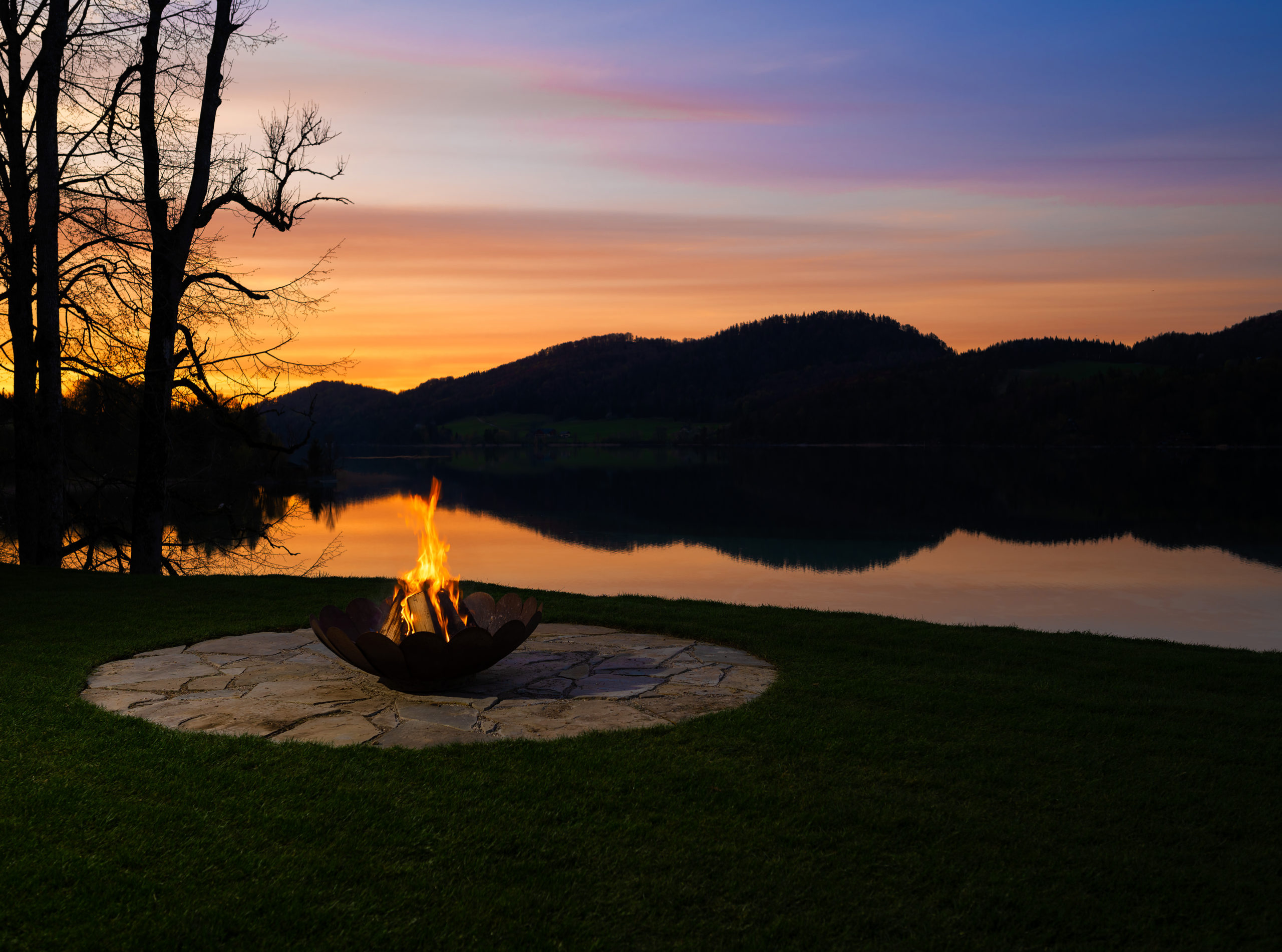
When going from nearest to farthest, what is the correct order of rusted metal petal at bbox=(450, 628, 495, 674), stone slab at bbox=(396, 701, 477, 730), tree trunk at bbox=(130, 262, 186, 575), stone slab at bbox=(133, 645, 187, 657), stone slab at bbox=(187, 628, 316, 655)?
1. stone slab at bbox=(396, 701, 477, 730)
2. rusted metal petal at bbox=(450, 628, 495, 674)
3. stone slab at bbox=(133, 645, 187, 657)
4. stone slab at bbox=(187, 628, 316, 655)
5. tree trunk at bbox=(130, 262, 186, 575)

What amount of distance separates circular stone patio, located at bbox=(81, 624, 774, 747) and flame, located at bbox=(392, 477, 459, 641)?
1.66 ft

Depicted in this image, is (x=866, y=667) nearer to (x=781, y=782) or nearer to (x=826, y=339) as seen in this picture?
(x=781, y=782)

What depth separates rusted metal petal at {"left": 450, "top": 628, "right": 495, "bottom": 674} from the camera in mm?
5887

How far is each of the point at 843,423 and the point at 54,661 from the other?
117 metres

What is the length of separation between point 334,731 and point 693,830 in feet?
7.97

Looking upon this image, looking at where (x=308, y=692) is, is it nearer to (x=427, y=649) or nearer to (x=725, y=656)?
(x=427, y=649)

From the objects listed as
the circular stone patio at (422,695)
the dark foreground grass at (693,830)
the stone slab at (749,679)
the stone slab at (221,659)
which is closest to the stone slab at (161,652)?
the circular stone patio at (422,695)

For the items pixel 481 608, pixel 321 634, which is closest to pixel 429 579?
pixel 321 634

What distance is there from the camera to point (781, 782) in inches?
176

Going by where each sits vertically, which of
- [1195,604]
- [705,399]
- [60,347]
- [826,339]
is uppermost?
[826,339]

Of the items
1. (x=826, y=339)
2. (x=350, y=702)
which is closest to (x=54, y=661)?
(x=350, y=702)

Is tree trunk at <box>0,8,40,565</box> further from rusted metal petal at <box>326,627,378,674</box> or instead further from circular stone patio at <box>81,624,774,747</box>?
rusted metal petal at <box>326,627,378,674</box>

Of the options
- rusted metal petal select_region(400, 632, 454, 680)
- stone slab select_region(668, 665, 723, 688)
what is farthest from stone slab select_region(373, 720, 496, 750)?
stone slab select_region(668, 665, 723, 688)

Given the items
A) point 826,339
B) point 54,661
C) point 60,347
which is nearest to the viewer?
point 54,661
